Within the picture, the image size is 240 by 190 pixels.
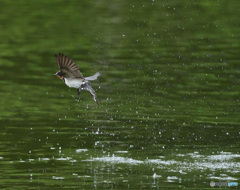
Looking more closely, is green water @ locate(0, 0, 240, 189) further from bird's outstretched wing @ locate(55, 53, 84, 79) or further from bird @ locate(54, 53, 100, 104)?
Result: bird's outstretched wing @ locate(55, 53, 84, 79)

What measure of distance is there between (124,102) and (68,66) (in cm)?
670

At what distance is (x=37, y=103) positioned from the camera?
20328 millimetres

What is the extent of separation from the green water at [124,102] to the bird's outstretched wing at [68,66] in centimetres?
173

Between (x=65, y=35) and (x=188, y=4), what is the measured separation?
8.36 m

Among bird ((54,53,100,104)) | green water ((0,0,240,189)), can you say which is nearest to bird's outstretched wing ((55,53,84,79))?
bird ((54,53,100,104))

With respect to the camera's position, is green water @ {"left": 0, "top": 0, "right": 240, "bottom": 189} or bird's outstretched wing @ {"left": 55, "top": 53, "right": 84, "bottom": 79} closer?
bird's outstretched wing @ {"left": 55, "top": 53, "right": 84, "bottom": 79}

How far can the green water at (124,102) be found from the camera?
14.0 m

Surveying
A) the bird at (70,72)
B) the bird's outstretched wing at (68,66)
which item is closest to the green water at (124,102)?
the bird at (70,72)

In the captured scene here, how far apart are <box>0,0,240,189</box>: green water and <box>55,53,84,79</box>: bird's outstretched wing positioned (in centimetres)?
173

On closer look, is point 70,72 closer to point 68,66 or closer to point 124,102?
point 68,66

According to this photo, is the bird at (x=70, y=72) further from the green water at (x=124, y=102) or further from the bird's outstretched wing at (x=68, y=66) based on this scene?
the green water at (x=124, y=102)

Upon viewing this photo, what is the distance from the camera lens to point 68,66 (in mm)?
13180

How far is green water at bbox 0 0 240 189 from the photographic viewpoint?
13984 mm

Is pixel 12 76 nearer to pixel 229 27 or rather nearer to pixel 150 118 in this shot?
pixel 150 118
